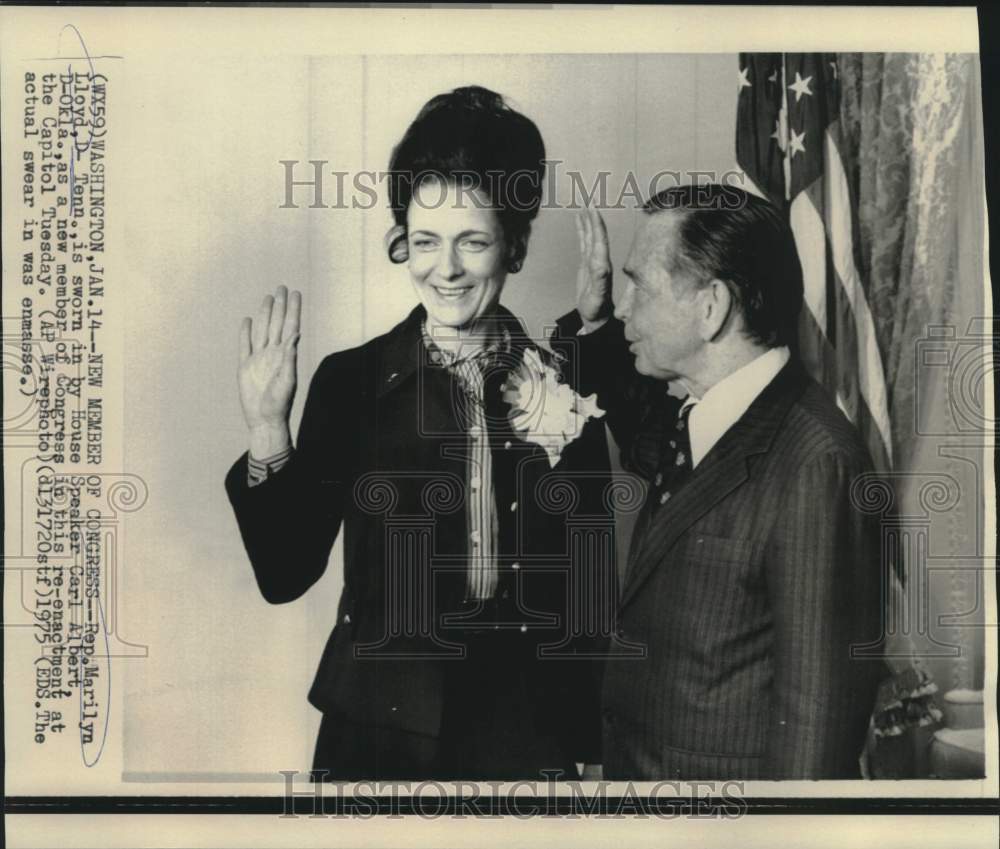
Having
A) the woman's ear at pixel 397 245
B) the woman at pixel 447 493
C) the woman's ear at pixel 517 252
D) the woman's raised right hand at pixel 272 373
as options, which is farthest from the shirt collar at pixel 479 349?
the woman's raised right hand at pixel 272 373

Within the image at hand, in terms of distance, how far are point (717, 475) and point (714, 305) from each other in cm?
51

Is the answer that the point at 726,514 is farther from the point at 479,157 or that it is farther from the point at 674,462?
the point at 479,157

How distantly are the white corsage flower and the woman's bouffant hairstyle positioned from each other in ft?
1.06

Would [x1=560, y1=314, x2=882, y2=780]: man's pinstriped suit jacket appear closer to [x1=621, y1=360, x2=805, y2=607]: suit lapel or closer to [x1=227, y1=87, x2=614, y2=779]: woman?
[x1=621, y1=360, x2=805, y2=607]: suit lapel

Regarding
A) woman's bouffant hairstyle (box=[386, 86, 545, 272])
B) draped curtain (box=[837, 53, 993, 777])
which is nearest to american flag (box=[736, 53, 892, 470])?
draped curtain (box=[837, 53, 993, 777])

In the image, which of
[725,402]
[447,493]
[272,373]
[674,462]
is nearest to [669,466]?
[674,462]

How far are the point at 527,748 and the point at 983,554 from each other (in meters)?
1.54

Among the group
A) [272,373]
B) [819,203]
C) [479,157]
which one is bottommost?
[272,373]

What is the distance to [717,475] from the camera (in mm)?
3098

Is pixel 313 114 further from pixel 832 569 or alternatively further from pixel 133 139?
pixel 832 569

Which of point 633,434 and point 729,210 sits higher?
point 729,210

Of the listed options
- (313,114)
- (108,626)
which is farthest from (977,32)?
(108,626)

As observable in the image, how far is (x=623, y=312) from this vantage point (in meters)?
3.15

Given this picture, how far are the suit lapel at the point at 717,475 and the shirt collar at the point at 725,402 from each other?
0.06 feet
